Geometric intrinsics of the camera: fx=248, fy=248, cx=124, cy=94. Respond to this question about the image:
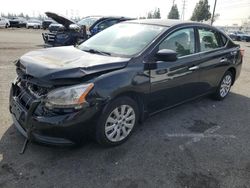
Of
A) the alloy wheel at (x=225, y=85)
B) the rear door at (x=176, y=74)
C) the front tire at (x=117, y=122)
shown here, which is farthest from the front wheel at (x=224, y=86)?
the front tire at (x=117, y=122)

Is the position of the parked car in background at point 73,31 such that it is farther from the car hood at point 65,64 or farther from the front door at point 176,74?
the car hood at point 65,64

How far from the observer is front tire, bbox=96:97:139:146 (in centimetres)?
305

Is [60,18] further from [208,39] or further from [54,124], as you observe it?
[54,124]

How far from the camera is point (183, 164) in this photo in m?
3.05

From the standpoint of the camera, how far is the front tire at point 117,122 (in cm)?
305

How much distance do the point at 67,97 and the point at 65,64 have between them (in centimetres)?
50

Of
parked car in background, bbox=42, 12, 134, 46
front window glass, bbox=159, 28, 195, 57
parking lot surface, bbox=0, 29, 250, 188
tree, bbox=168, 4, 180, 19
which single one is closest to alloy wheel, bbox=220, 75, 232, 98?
parking lot surface, bbox=0, 29, 250, 188

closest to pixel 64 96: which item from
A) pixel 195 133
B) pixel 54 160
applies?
pixel 54 160

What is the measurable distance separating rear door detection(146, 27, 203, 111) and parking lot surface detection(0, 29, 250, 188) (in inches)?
18.9

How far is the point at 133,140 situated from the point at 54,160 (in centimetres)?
113

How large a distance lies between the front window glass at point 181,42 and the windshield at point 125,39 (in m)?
0.20

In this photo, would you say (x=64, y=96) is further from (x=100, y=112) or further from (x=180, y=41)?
(x=180, y=41)

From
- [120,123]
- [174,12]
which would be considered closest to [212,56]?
[120,123]

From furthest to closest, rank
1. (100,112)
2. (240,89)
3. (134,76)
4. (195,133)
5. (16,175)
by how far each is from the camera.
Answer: (240,89), (195,133), (134,76), (100,112), (16,175)
